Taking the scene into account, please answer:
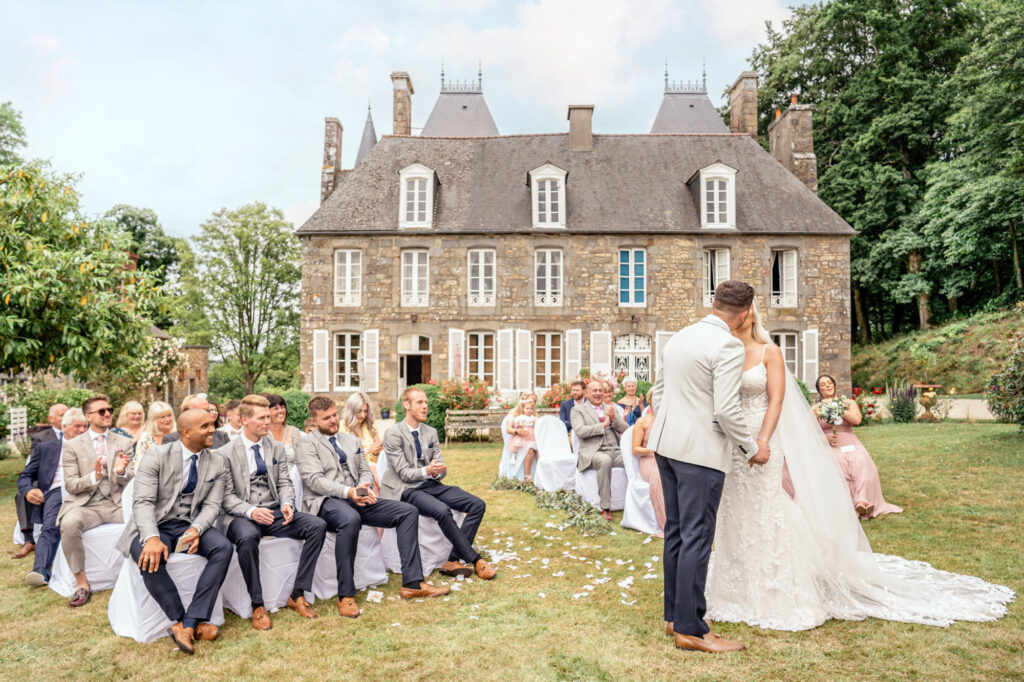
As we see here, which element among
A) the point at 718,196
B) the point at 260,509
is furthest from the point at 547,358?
the point at 260,509

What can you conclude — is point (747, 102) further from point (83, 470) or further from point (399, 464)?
point (83, 470)

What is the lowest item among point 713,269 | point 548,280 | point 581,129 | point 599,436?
point 599,436

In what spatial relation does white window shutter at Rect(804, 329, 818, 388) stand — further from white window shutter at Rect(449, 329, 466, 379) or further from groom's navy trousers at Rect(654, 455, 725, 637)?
groom's navy trousers at Rect(654, 455, 725, 637)

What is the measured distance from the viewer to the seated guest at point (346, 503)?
173 inches

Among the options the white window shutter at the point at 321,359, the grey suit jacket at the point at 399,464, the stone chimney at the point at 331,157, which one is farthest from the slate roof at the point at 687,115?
the grey suit jacket at the point at 399,464

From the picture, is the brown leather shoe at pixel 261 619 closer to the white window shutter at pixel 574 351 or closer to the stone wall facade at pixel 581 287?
the stone wall facade at pixel 581 287

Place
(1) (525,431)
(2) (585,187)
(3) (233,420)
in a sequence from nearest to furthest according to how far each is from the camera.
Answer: (3) (233,420) < (1) (525,431) < (2) (585,187)

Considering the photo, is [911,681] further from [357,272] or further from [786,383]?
[357,272]

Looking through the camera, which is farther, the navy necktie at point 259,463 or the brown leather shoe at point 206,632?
the navy necktie at point 259,463

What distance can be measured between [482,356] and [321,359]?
463 centimetres

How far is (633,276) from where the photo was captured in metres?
17.5

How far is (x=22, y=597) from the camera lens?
15.0 ft

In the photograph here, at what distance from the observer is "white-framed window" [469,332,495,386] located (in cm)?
1756

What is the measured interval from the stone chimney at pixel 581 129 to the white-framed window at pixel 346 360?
9.02 meters
